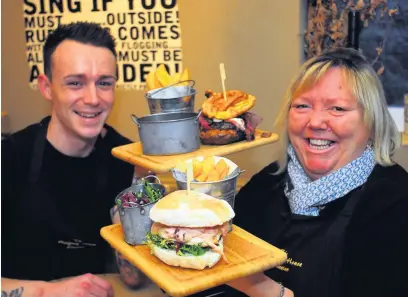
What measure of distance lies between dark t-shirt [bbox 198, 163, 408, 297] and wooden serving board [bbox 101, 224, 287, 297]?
379mm

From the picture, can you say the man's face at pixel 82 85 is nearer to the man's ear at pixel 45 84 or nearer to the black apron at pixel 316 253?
the man's ear at pixel 45 84

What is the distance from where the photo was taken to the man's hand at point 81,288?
1618 millimetres

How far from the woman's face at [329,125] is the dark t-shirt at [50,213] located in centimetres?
89

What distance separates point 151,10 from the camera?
2.79m

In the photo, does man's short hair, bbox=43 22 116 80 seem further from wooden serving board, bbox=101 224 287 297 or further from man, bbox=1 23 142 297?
wooden serving board, bbox=101 224 287 297

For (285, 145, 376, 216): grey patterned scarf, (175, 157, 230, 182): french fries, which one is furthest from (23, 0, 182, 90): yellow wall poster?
(175, 157, 230, 182): french fries

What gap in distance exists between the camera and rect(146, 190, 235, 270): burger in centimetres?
A: 107

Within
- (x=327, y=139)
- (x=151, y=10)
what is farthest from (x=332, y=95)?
(x=151, y=10)

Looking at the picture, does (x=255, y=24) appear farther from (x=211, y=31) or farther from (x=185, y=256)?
(x=185, y=256)

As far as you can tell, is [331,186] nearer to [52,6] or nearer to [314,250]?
[314,250]

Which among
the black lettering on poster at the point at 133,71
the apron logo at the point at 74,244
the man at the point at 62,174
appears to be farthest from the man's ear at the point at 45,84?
the black lettering on poster at the point at 133,71

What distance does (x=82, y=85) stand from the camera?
1897 millimetres

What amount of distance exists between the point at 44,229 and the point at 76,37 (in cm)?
76

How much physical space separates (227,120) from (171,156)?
0.73ft
